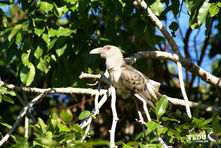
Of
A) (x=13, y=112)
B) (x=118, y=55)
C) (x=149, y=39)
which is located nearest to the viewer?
(x=149, y=39)

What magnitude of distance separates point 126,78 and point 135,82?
5.8 inches

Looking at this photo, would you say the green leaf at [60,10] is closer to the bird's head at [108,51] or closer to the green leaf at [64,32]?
the green leaf at [64,32]

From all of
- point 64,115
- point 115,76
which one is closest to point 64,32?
point 115,76

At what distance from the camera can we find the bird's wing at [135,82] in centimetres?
443

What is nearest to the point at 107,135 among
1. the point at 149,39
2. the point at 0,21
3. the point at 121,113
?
the point at 121,113

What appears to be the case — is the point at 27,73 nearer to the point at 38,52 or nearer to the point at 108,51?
the point at 38,52

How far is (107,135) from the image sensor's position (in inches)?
274

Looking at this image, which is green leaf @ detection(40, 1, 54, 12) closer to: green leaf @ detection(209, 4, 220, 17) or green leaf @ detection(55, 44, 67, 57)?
green leaf @ detection(55, 44, 67, 57)

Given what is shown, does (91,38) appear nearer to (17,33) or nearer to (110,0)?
(110,0)

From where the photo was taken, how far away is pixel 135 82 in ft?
14.6

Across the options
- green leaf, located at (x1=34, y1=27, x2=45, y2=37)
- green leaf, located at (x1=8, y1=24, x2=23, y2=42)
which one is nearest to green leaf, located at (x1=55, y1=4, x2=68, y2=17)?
green leaf, located at (x1=34, y1=27, x2=45, y2=37)

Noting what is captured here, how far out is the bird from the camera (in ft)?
14.6

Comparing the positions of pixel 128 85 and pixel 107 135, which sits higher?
pixel 128 85

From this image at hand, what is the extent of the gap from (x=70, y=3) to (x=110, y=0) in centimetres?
58
